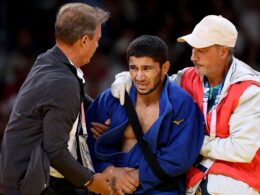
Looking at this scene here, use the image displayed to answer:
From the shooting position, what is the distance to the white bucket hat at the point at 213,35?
362cm

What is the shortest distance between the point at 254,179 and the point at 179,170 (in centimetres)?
36

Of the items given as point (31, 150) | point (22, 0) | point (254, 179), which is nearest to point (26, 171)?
point (31, 150)

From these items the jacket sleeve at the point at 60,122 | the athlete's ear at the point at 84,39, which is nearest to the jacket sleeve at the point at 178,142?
the jacket sleeve at the point at 60,122

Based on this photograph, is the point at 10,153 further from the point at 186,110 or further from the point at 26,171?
the point at 186,110

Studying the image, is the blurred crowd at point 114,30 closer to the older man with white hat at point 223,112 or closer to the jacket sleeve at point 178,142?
the older man with white hat at point 223,112

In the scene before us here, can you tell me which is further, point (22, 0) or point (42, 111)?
point (22, 0)

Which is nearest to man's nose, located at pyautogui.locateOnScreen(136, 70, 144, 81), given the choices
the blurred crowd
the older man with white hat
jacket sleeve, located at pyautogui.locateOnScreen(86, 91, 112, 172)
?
the older man with white hat

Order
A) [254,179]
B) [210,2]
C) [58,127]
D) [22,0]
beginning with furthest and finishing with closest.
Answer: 1. [22,0]
2. [210,2]
3. [254,179]
4. [58,127]

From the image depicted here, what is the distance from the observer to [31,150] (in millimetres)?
3410

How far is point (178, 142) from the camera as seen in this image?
3514mm

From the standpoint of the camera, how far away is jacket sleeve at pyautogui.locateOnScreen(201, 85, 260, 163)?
137 inches

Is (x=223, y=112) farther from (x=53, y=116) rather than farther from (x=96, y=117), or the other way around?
(x=53, y=116)

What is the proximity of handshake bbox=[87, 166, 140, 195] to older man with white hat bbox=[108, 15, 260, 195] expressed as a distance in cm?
28

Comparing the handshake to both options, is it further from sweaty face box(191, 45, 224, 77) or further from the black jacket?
sweaty face box(191, 45, 224, 77)
